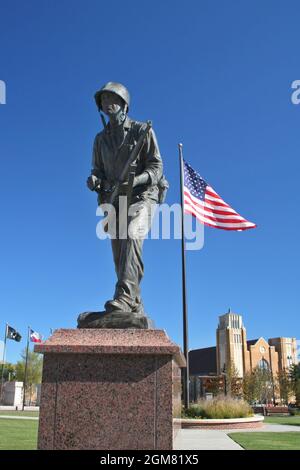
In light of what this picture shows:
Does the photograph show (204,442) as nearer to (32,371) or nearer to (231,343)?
(32,371)

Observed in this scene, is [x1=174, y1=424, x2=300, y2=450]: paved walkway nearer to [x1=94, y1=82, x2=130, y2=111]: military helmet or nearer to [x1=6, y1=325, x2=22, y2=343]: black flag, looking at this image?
[x1=94, y1=82, x2=130, y2=111]: military helmet

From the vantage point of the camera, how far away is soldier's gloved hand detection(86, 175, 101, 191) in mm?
5238

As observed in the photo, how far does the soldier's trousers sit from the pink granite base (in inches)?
23.8

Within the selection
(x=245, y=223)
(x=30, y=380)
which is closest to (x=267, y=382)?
(x=30, y=380)

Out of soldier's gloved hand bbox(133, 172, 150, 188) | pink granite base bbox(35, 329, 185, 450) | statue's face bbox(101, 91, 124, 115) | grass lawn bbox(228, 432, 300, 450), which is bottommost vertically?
grass lawn bbox(228, 432, 300, 450)

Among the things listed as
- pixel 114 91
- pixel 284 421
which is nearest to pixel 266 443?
pixel 114 91

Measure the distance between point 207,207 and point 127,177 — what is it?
1187 cm

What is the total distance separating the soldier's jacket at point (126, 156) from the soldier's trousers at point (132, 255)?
30cm

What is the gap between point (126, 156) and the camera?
5.30m

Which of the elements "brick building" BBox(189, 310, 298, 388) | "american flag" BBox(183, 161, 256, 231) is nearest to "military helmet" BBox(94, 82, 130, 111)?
"american flag" BBox(183, 161, 256, 231)

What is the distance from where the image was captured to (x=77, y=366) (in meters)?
4.02

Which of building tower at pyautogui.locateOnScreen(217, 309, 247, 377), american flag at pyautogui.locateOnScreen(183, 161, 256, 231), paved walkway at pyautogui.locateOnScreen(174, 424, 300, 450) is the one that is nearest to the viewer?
paved walkway at pyautogui.locateOnScreen(174, 424, 300, 450)

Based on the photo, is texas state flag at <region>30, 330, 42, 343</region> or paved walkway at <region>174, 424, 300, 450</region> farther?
texas state flag at <region>30, 330, 42, 343</region>

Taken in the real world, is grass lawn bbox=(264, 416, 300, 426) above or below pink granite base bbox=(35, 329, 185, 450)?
below
